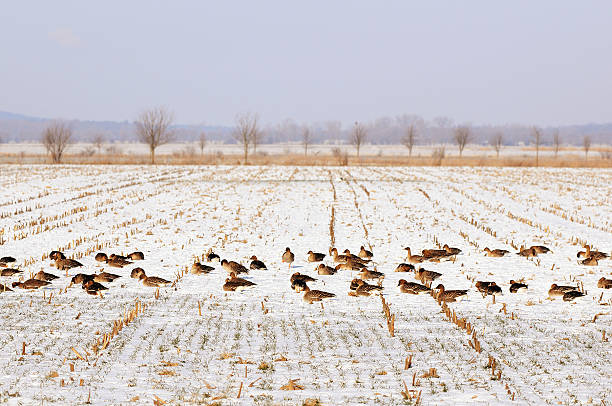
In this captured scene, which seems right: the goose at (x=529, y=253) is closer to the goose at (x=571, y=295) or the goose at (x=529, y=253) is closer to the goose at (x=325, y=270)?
the goose at (x=571, y=295)

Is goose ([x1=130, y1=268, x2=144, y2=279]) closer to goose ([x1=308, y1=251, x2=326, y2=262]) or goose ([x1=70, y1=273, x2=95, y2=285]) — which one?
goose ([x1=70, y1=273, x2=95, y2=285])

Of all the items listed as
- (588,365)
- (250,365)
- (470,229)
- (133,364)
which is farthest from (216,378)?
(470,229)

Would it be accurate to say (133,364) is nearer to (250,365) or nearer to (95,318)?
(250,365)

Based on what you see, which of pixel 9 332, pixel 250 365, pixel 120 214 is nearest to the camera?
pixel 250 365

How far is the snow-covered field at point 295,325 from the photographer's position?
647 centimetres

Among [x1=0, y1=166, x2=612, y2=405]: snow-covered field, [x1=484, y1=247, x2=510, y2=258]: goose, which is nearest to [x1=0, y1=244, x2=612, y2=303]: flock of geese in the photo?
[x1=484, y1=247, x2=510, y2=258]: goose

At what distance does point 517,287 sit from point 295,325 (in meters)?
5.19

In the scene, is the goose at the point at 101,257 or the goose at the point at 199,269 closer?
the goose at the point at 199,269

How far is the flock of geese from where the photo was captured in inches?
426

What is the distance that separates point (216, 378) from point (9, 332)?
3.86 m

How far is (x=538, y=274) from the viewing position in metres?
13.0

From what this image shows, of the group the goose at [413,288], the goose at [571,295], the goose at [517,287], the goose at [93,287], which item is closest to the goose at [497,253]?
the goose at [517,287]

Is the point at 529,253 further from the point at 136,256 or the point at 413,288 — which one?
the point at 136,256

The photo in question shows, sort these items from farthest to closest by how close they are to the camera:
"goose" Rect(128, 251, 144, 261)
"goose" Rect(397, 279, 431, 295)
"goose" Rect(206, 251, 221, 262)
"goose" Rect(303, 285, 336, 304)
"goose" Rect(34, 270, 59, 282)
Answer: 1. "goose" Rect(128, 251, 144, 261)
2. "goose" Rect(206, 251, 221, 262)
3. "goose" Rect(34, 270, 59, 282)
4. "goose" Rect(397, 279, 431, 295)
5. "goose" Rect(303, 285, 336, 304)
